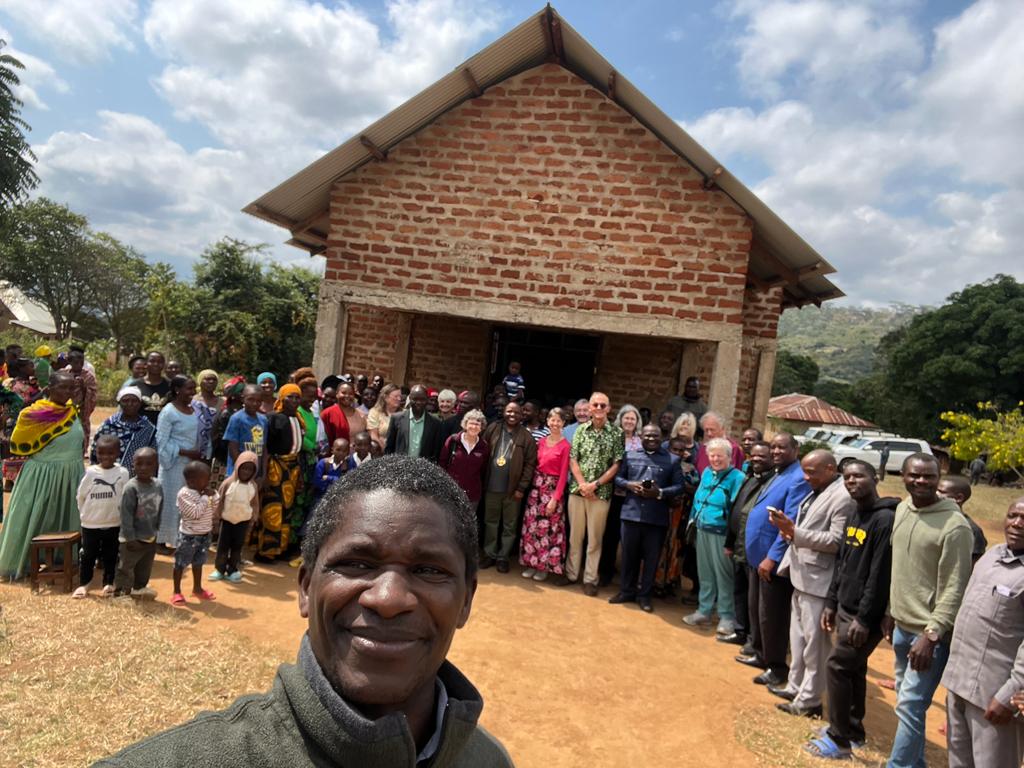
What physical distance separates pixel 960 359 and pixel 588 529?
25.2 metres

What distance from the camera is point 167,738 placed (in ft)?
3.00

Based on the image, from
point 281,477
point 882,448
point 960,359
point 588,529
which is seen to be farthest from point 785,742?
point 960,359

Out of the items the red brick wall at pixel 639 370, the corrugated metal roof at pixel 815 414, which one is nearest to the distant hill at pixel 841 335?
the corrugated metal roof at pixel 815 414

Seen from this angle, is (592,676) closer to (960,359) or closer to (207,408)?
(207,408)

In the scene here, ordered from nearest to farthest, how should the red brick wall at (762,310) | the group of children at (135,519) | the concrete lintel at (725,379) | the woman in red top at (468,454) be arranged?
the group of children at (135,519), the woman in red top at (468,454), the concrete lintel at (725,379), the red brick wall at (762,310)

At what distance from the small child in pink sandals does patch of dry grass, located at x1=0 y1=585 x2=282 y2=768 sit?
1.02 ft

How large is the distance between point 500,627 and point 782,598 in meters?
2.14

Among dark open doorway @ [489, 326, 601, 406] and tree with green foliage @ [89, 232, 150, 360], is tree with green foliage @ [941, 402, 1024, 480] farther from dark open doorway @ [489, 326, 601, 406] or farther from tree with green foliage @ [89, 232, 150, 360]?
tree with green foliage @ [89, 232, 150, 360]

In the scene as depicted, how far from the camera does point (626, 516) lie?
591 centimetres

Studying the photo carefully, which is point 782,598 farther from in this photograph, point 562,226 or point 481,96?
point 481,96

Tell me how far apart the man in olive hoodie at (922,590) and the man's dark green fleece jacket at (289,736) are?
3277mm

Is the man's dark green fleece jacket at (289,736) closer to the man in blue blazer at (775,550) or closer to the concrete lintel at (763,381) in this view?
the man in blue blazer at (775,550)

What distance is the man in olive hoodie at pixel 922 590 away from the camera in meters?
3.33

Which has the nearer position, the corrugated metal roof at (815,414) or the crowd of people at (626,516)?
the crowd of people at (626,516)
